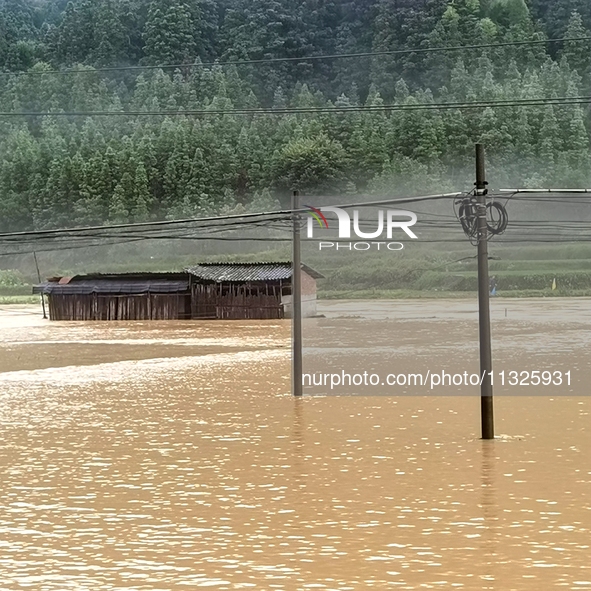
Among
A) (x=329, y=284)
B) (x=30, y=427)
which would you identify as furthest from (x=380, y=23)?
(x=30, y=427)

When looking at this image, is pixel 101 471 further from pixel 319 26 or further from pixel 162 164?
pixel 319 26

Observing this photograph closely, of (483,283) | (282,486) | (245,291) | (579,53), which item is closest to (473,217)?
(483,283)

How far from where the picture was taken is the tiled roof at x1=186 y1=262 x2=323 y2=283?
2512 inches

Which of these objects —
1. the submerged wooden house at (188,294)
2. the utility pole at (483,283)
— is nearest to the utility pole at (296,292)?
the utility pole at (483,283)

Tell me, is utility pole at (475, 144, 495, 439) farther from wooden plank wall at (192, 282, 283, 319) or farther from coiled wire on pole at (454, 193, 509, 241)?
wooden plank wall at (192, 282, 283, 319)

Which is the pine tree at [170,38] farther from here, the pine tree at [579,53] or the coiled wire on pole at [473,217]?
the coiled wire on pole at [473,217]

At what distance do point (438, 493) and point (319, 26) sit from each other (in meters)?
162

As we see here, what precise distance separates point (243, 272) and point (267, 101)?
88.4 metres

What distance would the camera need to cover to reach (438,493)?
39.3 ft

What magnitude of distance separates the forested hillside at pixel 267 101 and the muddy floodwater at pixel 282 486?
3797 inches

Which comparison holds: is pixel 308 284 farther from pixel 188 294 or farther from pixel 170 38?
pixel 170 38

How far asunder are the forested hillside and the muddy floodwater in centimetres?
9645

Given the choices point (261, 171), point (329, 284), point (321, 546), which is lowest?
point (321, 546)

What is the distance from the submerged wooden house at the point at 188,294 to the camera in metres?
64.6
